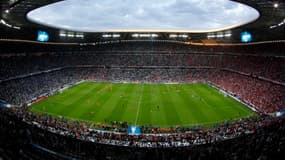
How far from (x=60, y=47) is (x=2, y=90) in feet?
124

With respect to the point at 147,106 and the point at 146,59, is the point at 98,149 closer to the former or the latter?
the point at 147,106

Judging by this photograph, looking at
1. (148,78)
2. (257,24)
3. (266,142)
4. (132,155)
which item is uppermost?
(257,24)

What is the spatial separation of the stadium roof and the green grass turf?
45.4 ft

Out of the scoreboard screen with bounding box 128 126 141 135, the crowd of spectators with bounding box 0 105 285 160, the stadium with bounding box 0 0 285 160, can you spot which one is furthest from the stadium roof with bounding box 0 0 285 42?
the crowd of spectators with bounding box 0 105 285 160

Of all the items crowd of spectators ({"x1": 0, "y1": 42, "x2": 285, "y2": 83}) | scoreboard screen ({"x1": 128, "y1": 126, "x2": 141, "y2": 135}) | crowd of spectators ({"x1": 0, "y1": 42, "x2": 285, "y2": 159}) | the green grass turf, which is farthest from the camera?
crowd of spectators ({"x1": 0, "y1": 42, "x2": 285, "y2": 83})

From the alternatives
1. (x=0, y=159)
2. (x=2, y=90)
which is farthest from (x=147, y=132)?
(x=2, y=90)

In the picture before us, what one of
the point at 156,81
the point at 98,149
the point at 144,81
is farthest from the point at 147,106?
the point at 144,81

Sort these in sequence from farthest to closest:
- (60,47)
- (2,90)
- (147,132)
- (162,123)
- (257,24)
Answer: (60,47), (257,24), (2,90), (162,123), (147,132)

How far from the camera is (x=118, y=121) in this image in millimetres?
33781

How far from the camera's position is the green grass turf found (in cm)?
3516

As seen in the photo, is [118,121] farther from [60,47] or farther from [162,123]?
[60,47]

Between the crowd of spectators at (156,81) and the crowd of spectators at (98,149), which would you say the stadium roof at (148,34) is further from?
the crowd of spectators at (98,149)

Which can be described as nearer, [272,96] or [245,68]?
[272,96]

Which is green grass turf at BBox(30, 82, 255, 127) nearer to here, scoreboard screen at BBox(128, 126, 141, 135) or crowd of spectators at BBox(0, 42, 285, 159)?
crowd of spectators at BBox(0, 42, 285, 159)
